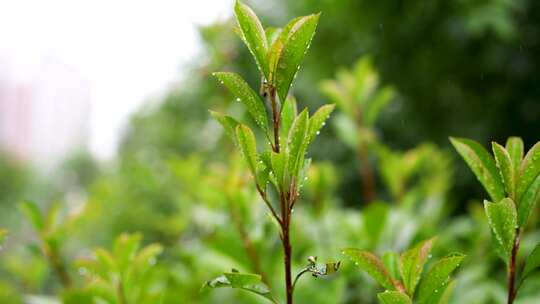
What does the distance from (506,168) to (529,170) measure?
24 millimetres

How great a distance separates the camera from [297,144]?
2.05ft

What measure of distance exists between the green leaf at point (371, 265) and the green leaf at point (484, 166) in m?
0.16

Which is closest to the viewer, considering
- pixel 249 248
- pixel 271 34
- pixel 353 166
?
pixel 271 34

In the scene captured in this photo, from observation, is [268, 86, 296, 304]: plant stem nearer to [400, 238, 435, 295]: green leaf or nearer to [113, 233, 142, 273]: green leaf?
[400, 238, 435, 295]: green leaf

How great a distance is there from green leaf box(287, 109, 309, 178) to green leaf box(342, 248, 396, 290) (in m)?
0.11

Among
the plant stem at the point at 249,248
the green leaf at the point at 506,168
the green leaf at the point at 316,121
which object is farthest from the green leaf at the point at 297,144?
the plant stem at the point at 249,248

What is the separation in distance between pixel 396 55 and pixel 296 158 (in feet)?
5.87

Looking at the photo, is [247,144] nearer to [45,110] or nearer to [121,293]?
[121,293]

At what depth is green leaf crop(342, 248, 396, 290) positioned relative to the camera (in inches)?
25.2

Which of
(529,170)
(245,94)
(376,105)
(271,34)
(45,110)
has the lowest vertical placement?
(529,170)

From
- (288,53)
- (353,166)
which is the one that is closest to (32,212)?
(288,53)

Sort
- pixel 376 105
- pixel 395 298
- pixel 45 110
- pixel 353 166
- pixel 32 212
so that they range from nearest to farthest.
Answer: pixel 395 298, pixel 32 212, pixel 376 105, pixel 353 166, pixel 45 110

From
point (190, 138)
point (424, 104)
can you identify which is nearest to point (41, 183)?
point (190, 138)

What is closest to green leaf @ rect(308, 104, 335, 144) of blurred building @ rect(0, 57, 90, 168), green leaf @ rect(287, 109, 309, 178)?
green leaf @ rect(287, 109, 309, 178)
